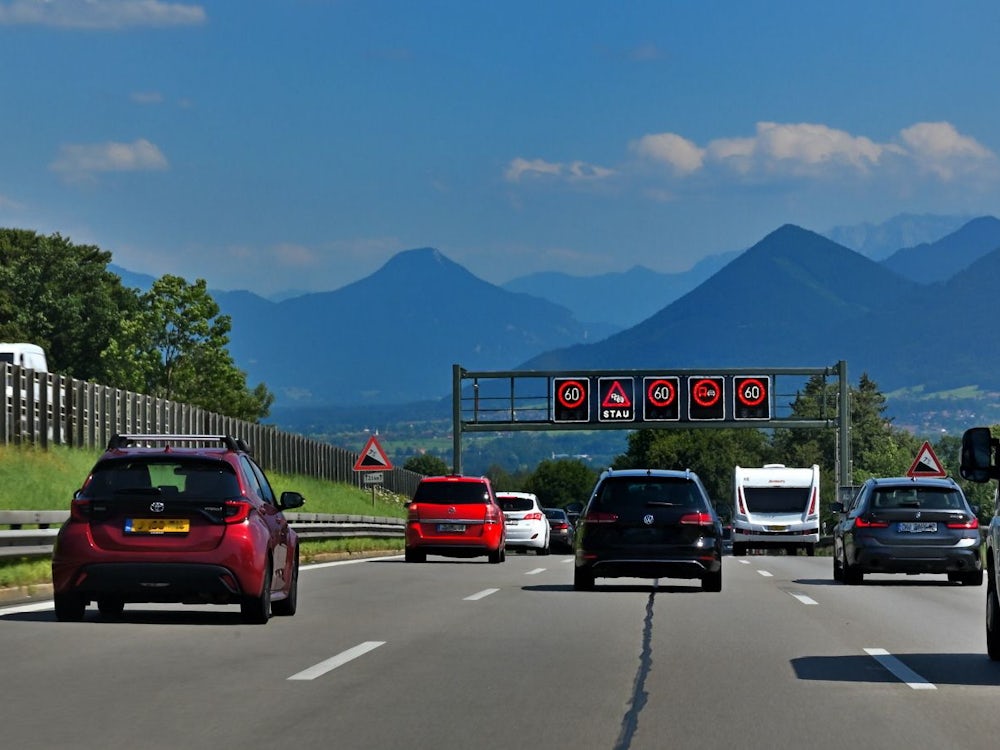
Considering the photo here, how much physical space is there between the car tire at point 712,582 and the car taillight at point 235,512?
8960mm

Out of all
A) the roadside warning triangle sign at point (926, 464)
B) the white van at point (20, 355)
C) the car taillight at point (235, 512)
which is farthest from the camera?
the white van at point (20, 355)

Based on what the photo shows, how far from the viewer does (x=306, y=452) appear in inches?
2504

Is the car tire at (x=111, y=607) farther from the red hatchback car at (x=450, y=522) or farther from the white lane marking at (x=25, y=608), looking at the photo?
the red hatchback car at (x=450, y=522)

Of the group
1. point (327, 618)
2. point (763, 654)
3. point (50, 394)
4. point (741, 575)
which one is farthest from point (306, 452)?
point (763, 654)

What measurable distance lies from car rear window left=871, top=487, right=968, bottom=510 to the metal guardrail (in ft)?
27.9

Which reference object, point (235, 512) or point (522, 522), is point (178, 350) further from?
point (235, 512)

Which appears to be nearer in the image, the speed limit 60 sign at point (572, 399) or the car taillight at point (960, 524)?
the car taillight at point (960, 524)

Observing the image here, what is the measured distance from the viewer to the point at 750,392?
6969cm

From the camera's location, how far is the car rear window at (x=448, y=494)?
3388 cm

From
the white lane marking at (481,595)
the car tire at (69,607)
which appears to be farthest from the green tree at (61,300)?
the car tire at (69,607)

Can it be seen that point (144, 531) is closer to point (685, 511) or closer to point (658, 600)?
point (658, 600)

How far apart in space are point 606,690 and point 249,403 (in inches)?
4068

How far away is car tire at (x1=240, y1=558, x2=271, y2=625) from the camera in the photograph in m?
16.0

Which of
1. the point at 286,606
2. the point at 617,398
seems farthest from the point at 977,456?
the point at 617,398
